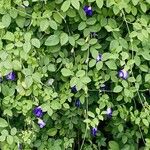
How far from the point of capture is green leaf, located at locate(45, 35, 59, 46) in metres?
1.80

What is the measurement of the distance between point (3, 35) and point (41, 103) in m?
0.35

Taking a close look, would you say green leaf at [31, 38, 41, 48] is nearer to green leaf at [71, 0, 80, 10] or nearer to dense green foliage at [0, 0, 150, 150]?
dense green foliage at [0, 0, 150, 150]

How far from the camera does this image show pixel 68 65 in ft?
6.02

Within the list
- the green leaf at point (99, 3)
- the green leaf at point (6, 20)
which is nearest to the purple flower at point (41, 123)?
the green leaf at point (6, 20)

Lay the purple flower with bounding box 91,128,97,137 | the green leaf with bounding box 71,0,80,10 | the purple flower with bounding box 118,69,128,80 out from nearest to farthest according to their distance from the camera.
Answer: the green leaf with bounding box 71,0,80,10
the purple flower with bounding box 118,69,128,80
the purple flower with bounding box 91,128,97,137

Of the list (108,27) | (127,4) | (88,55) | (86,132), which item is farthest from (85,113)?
(127,4)

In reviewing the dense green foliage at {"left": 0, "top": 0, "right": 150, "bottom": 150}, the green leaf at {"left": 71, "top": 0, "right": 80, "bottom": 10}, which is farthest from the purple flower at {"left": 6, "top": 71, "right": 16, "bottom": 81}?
the green leaf at {"left": 71, "top": 0, "right": 80, "bottom": 10}

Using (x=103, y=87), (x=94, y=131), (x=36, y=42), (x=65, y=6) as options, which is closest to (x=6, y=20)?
(x=36, y=42)

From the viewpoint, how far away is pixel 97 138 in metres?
2.09

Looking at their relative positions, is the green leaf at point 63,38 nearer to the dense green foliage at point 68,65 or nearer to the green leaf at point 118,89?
the dense green foliage at point 68,65

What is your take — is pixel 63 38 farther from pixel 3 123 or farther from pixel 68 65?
pixel 3 123

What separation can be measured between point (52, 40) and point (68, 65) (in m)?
0.13

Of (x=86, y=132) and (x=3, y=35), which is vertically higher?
(x=3, y=35)

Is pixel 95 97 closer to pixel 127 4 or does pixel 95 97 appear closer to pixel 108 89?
pixel 108 89
